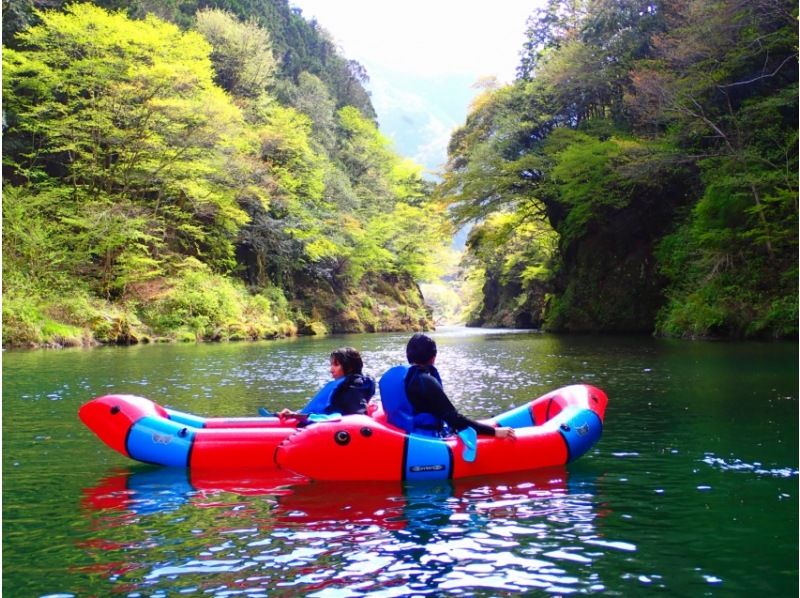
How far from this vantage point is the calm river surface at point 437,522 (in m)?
3.36

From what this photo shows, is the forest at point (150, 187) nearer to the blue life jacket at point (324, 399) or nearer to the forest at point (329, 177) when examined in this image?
the forest at point (329, 177)

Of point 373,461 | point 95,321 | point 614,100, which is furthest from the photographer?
point 614,100

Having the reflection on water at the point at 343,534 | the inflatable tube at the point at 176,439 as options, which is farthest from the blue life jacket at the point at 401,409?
the inflatable tube at the point at 176,439

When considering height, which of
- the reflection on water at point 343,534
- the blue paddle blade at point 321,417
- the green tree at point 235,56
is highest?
the green tree at point 235,56

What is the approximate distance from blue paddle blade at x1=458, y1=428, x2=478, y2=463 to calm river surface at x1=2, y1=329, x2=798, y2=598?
0.66 ft

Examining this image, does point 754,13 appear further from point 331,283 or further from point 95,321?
point 331,283

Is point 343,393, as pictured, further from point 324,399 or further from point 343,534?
point 343,534

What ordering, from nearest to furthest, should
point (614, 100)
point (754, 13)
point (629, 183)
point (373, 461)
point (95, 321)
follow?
1. point (373, 461)
2. point (754, 13)
3. point (95, 321)
4. point (629, 183)
5. point (614, 100)

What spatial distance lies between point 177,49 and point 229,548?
22.9 metres

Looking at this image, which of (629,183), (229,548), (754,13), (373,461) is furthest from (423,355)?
(629,183)

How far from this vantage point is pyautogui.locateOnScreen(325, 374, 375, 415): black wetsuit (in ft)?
19.4

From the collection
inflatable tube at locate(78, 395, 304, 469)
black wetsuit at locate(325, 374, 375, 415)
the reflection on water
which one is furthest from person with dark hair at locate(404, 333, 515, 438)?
inflatable tube at locate(78, 395, 304, 469)

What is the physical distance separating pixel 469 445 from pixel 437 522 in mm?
1051

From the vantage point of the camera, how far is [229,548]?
3.81 metres
